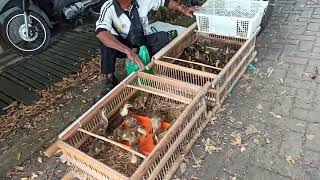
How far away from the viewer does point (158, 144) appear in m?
2.34

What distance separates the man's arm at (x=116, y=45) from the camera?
3.21m

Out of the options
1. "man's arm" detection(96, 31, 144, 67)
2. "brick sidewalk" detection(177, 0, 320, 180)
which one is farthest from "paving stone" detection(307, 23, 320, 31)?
"man's arm" detection(96, 31, 144, 67)

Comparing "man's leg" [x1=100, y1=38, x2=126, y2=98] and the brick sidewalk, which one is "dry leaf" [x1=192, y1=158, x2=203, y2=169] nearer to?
the brick sidewalk

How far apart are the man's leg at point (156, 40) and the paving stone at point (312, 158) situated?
2008mm

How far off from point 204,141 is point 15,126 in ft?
7.05

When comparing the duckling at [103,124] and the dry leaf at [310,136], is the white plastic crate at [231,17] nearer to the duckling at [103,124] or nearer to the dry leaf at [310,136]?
the dry leaf at [310,136]

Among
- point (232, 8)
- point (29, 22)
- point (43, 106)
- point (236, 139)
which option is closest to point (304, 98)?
point (236, 139)

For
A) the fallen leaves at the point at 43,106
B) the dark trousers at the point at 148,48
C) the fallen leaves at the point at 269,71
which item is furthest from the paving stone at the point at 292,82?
the fallen leaves at the point at 43,106

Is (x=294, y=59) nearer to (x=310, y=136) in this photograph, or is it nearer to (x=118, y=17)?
(x=310, y=136)

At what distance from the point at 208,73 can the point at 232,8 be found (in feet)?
4.15

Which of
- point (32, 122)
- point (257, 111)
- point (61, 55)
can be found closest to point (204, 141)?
point (257, 111)

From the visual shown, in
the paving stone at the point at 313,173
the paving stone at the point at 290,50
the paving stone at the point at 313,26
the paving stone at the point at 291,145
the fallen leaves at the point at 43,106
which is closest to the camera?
the paving stone at the point at 313,173

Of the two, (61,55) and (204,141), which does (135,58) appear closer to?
(204,141)

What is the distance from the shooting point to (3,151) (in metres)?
3.21
